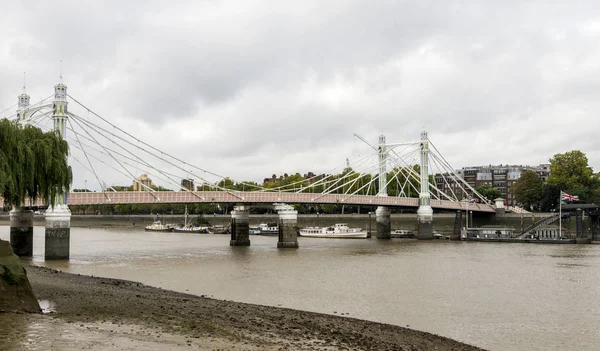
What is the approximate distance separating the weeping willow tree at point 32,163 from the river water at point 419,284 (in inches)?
241

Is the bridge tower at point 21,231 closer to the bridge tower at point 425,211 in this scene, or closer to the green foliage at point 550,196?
the bridge tower at point 425,211

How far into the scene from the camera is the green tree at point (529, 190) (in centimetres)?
9794

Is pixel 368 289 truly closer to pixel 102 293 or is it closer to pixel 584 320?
pixel 584 320

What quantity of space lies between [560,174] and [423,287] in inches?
3024

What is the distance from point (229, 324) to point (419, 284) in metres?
14.8

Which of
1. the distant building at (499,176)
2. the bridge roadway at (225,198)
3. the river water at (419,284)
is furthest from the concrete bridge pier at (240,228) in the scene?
the distant building at (499,176)

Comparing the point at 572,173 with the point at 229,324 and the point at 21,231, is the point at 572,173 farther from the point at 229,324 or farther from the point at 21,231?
the point at 229,324

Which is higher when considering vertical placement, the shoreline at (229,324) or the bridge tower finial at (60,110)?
the bridge tower finial at (60,110)

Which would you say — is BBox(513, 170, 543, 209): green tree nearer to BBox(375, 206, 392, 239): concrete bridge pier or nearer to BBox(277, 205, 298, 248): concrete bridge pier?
BBox(375, 206, 392, 239): concrete bridge pier

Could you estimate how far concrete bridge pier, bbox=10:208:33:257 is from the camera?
139ft

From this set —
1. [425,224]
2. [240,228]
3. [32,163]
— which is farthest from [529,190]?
[32,163]

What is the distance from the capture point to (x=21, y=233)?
42781 mm

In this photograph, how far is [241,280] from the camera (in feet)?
92.9

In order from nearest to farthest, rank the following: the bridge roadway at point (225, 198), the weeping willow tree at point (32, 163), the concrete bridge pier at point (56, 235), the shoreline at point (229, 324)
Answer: the shoreline at point (229, 324), the weeping willow tree at point (32, 163), the concrete bridge pier at point (56, 235), the bridge roadway at point (225, 198)
